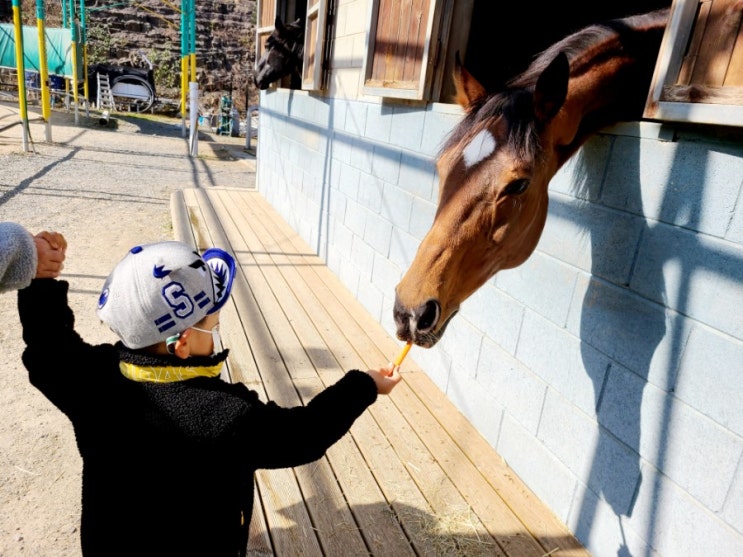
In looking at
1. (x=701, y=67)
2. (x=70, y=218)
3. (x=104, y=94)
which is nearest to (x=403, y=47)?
(x=701, y=67)

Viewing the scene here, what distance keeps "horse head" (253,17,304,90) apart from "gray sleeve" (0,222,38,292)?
19.1 ft

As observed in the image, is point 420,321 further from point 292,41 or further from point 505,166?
point 292,41

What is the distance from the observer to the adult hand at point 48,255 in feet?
4.15

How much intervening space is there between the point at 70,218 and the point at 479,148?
19.5ft

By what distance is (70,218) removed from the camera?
6203 millimetres

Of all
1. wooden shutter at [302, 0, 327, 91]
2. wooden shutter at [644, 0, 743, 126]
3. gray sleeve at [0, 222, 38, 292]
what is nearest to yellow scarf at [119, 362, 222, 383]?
gray sleeve at [0, 222, 38, 292]

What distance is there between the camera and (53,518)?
208cm

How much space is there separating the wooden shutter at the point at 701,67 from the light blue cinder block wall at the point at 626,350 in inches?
4.1

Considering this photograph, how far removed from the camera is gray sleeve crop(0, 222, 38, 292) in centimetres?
115

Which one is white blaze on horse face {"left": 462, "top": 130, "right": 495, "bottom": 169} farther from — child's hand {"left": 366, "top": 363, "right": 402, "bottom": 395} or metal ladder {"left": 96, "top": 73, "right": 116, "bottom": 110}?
metal ladder {"left": 96, "top": 73, "right": 116, "bottom": 110}

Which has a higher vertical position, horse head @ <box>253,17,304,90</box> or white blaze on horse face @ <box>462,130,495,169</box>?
horse head @ <box>253,17,304,90</box>

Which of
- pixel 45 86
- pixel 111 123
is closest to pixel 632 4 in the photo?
pixel 45 86

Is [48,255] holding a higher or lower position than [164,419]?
higher

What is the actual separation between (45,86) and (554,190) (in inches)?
432
